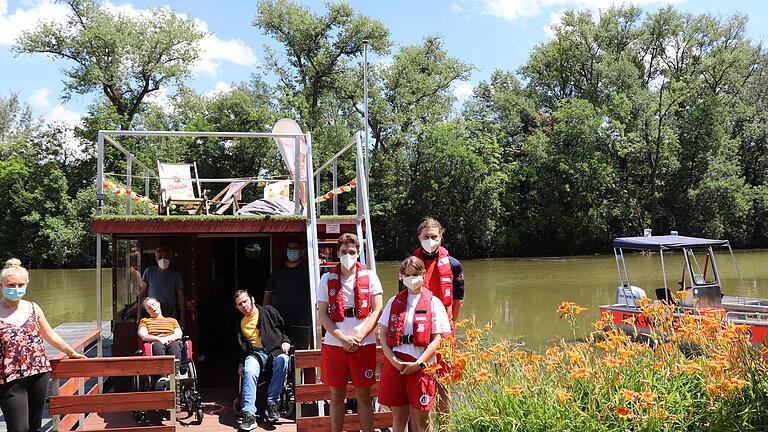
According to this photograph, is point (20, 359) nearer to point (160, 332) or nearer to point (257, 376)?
point (160, 332)

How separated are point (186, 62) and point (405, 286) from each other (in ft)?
130

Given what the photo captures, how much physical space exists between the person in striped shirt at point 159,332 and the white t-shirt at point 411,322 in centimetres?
323

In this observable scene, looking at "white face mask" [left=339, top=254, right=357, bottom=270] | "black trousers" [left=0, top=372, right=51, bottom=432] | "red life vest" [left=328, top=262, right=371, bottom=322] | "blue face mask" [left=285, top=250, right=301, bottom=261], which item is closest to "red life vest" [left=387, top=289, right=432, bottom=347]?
"red life vest" [left=328, top=262, right=371, bottom=322]

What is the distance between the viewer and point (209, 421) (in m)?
7.33

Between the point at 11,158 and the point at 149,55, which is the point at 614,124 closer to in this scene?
the point at 149,55

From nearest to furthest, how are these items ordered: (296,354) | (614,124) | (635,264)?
(296,354) → (635,264) → (614,124)

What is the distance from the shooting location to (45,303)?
2509 cm

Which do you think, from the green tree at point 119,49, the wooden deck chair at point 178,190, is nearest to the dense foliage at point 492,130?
the green tree at point 119,49

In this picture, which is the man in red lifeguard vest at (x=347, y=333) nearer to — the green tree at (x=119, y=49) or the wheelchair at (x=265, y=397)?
the wheelchair at (x=265, y=397)

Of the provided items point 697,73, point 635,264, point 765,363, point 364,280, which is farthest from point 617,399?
point 697,73

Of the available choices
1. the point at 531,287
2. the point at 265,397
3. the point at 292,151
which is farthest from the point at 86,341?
the point at 531,287

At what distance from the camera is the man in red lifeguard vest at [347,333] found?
221 inches

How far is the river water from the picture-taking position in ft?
62.8

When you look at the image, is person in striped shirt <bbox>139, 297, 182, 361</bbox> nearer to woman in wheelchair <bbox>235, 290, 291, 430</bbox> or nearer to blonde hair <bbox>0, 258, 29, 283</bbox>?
woman in wheelchair <bbox>235, 290, 291, 430</bbox>
